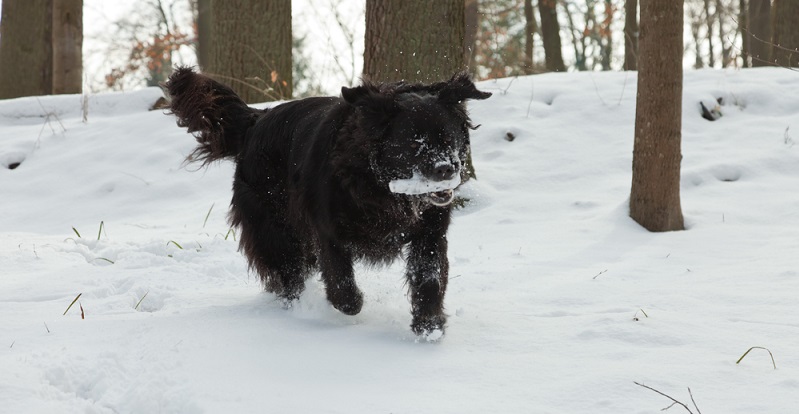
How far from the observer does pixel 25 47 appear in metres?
12.7

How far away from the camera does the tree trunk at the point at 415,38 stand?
21.7 feet

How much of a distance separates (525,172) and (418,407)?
5057 millimetres

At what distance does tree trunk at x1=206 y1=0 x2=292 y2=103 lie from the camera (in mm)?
9477

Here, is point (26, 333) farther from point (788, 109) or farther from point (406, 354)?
point (788, 109)

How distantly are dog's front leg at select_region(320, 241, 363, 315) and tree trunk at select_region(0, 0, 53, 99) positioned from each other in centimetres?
1072

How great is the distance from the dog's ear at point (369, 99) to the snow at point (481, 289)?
3.82 feet

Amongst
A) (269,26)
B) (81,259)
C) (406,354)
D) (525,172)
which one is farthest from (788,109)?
(81,259)

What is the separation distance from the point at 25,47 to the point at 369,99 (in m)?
10.9

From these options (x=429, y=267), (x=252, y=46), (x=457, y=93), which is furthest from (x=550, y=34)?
(x=429, y=267)

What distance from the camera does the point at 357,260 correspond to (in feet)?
14.2

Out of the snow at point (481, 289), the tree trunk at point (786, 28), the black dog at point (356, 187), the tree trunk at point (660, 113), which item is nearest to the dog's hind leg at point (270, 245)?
the black dog at point (356, 187)

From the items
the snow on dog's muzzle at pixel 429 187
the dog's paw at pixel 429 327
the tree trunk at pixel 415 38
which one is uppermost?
the tree trunk at pixel 415 38

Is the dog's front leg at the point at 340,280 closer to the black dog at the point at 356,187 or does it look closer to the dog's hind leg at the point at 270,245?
the black dog at the point at 356,187

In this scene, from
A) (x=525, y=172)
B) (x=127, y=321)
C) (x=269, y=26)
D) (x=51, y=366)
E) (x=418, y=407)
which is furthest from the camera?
(x=269, y=26)
